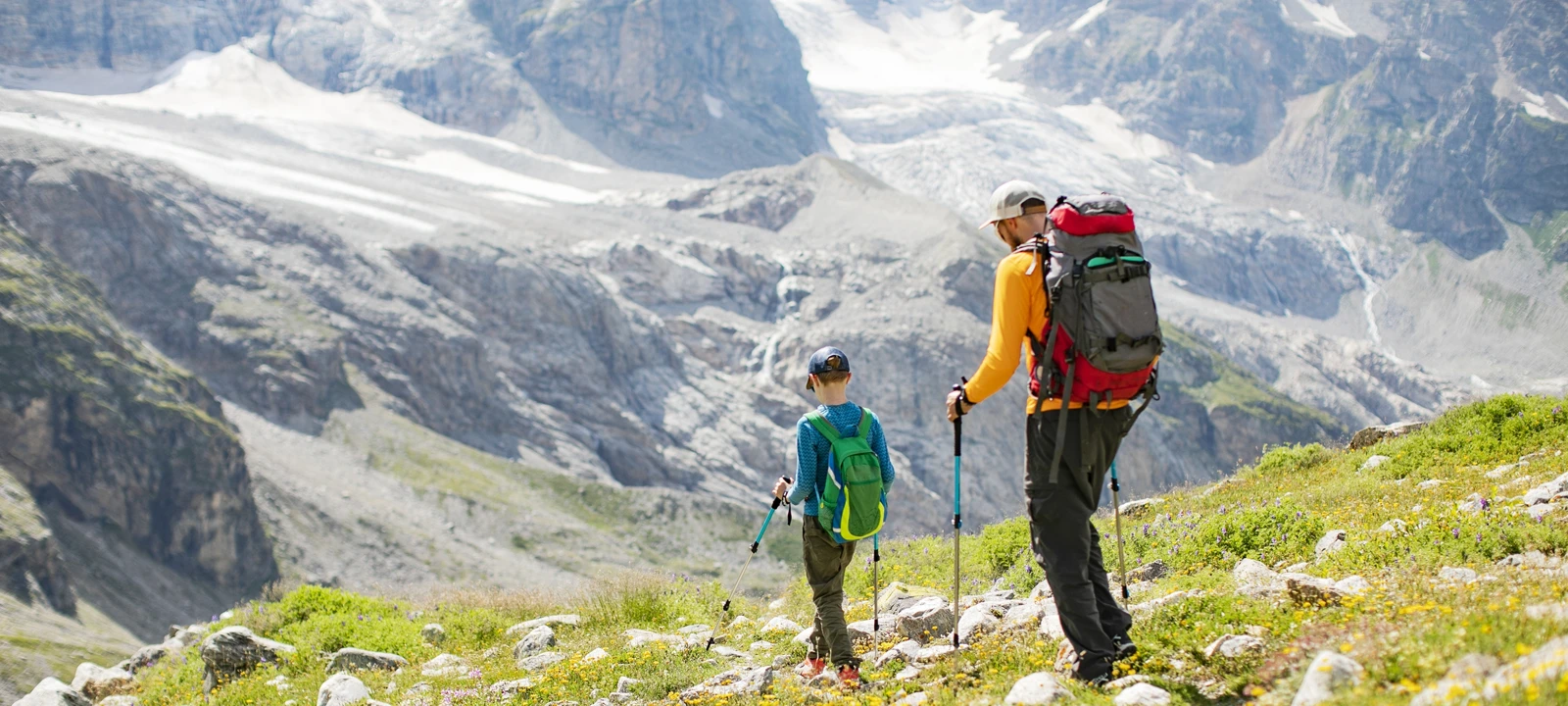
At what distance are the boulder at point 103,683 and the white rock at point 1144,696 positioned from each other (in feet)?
47.4

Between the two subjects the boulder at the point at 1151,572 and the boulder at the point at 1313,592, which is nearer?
the boulder at the point at 1313,592

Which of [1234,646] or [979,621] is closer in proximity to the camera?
[1234,646]

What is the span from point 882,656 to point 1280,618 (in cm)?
300

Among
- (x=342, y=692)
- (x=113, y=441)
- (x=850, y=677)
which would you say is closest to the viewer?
(x=850, y=677)

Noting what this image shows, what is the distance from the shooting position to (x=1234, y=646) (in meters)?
6.49

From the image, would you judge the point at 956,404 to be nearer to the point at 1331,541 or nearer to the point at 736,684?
the point at 736,684

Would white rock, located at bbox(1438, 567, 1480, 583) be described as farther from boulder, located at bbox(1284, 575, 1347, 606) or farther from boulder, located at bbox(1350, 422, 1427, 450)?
boulder, located at bbox(1350, 422, 1427, 450)

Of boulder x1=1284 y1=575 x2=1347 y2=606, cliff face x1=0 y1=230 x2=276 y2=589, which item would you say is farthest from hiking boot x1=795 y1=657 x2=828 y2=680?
cliff face x1=0 y1=230 x2=276 y2=589

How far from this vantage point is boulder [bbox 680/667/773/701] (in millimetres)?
8164

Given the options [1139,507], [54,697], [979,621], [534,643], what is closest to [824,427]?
[979,621]

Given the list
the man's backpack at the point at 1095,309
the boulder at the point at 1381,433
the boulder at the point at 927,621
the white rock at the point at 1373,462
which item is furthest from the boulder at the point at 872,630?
the boulder at the point at 1381,433

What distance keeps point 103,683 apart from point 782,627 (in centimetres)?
1078

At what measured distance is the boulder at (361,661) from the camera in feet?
40.4

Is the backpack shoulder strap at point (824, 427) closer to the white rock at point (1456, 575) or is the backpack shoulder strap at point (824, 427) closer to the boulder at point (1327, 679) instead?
the boulder at point (1327, 679)
